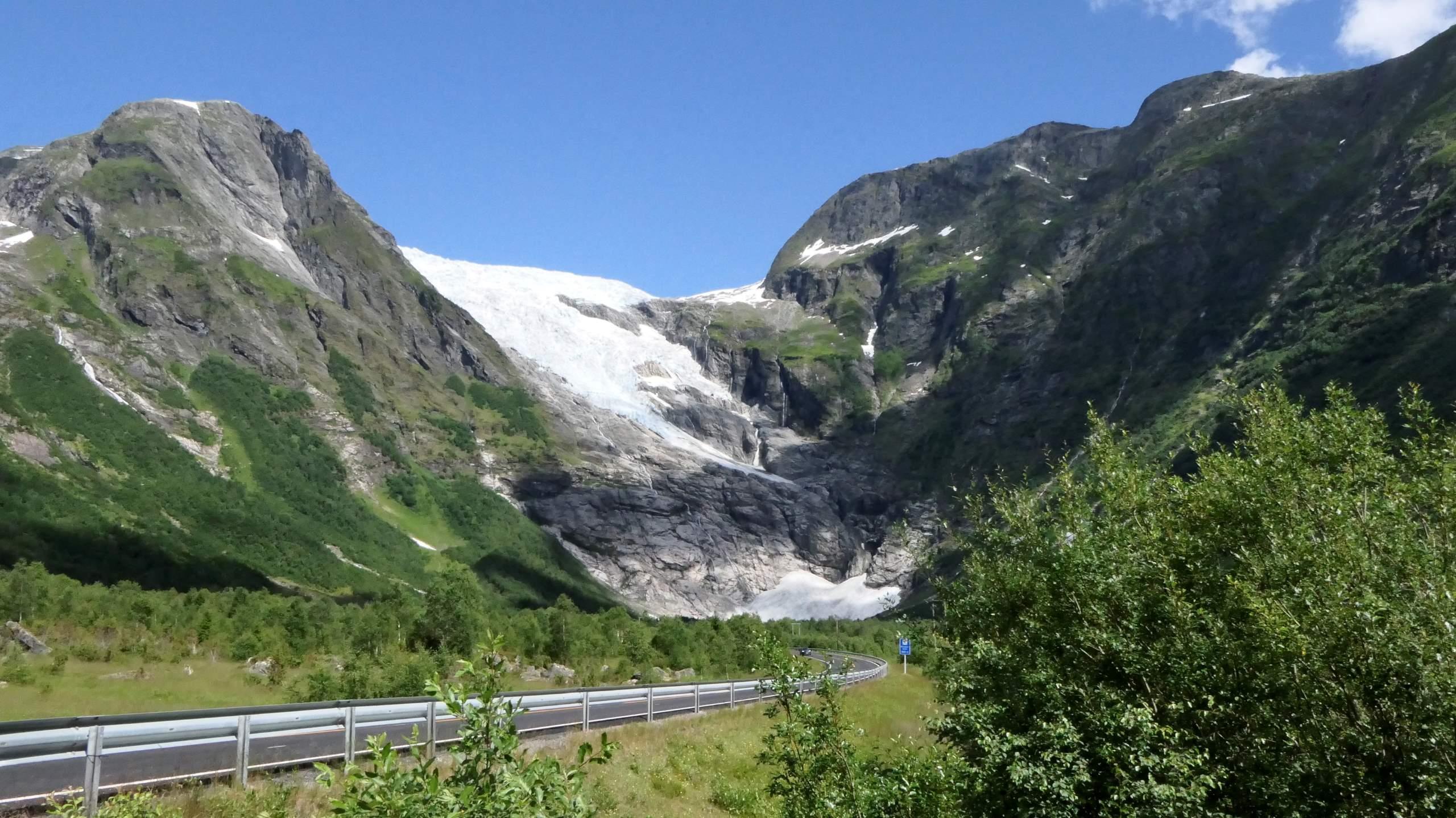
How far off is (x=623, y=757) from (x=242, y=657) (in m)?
39.2

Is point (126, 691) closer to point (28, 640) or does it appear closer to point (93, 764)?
point (28, 640)

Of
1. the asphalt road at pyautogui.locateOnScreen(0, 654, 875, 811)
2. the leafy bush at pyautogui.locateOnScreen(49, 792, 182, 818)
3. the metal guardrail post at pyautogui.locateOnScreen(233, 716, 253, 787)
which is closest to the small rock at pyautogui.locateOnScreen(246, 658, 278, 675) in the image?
the asphalt road at pyautogui.locateOnScreen(0, 654, 875, 811)

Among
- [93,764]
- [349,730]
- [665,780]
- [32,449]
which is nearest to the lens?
[93,764]

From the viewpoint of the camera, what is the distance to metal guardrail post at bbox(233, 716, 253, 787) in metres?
14.5

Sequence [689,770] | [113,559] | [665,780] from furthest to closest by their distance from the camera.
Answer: [113,559] < [689,770] < [665,780]

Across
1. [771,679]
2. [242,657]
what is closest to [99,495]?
[242,657]

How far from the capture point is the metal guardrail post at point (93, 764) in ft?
40.6

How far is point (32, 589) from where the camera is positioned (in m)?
66.0

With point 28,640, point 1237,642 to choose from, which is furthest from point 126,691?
point 1237,642

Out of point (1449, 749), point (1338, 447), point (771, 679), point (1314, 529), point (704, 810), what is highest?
point (1338, 447)

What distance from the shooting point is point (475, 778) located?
6980mm

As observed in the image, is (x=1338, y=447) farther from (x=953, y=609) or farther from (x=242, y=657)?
(x=242, y=657)

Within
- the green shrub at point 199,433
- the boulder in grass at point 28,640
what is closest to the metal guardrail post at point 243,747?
the boulder in grass at point 28,640

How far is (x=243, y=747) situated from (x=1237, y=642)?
15.5 metres
